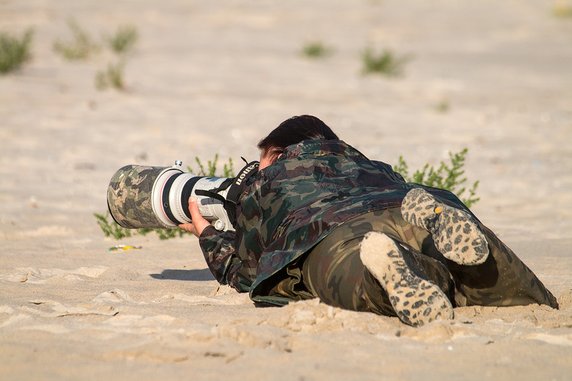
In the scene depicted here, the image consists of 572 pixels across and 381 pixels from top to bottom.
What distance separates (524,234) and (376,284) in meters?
2.98

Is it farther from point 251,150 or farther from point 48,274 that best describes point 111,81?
point 48,274

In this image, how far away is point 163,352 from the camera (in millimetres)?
3092

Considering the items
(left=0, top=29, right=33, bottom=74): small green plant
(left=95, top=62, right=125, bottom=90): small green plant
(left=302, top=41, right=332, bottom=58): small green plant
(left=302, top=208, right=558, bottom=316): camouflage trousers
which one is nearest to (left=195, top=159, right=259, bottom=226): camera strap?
(left=302, top=208, right=558, bottom=316): camouflage trousers

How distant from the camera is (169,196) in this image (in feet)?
14.0

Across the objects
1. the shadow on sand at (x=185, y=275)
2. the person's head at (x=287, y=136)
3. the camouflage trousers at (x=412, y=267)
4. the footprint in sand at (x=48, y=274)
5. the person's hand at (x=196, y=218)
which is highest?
the person's head at (x=287, y=136)

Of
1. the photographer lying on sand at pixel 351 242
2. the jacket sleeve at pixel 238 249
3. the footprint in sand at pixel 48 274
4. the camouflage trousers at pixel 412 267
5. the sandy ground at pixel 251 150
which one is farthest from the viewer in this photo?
the footprint in sand at pixel 48 274

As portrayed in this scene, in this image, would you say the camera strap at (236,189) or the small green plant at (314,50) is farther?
the small green plant at (314,50)

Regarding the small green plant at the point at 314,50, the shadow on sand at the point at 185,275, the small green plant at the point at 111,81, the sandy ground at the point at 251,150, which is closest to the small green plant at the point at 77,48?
the sandy ground at the point at 251,150

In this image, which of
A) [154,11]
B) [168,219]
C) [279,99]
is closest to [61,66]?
[279,99]

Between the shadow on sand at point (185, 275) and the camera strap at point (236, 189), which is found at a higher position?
the camera strap at point (236, 189)

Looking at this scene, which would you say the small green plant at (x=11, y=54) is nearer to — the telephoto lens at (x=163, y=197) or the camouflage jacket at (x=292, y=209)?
the telephoto lens at (x=163, y=197)

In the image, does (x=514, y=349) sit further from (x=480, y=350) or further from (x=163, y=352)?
(x=163, y=352)

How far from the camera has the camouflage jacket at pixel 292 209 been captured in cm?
376

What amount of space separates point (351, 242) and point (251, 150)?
5667 mm
